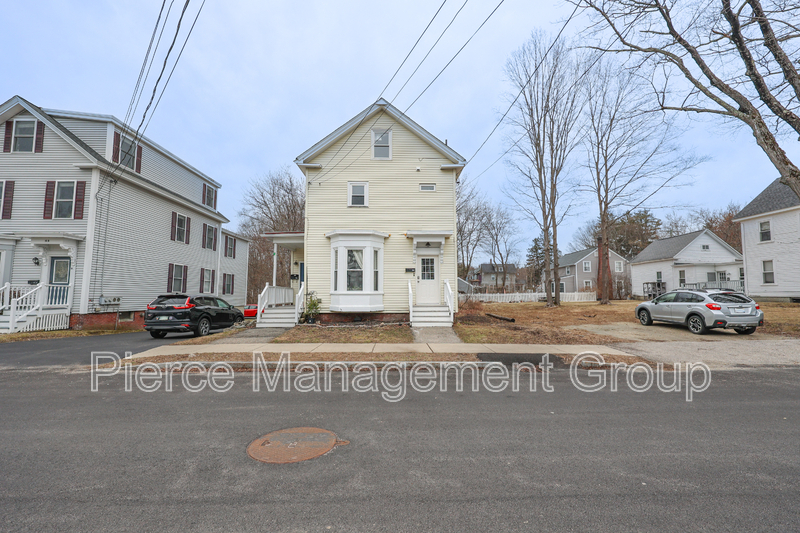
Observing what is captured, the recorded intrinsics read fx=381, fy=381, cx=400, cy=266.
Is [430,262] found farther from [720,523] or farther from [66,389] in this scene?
[720,523]

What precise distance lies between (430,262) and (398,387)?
9.62 metres

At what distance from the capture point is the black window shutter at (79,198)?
16.5m

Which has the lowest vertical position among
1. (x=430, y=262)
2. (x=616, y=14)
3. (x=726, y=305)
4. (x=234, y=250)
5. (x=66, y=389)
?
(x=66, y=389)

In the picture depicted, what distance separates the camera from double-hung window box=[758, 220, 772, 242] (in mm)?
25366

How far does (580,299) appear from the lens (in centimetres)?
3650

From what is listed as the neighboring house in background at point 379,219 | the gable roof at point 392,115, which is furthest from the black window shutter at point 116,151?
the gable roof at point 392,115

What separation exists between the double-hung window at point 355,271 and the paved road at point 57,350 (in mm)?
6763

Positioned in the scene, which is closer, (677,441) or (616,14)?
(677,441)

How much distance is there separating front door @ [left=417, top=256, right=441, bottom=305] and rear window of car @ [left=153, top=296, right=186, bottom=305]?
8792 mm

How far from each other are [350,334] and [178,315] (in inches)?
251

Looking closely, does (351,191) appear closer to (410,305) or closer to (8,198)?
(410,305)

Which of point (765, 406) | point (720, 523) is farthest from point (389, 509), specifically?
point (765, 406)

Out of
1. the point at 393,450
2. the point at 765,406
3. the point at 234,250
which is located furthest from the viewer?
the point at 234,250

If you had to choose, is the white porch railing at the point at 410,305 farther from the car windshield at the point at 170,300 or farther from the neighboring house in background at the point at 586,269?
the neighboring house in background at the point at 586,269
